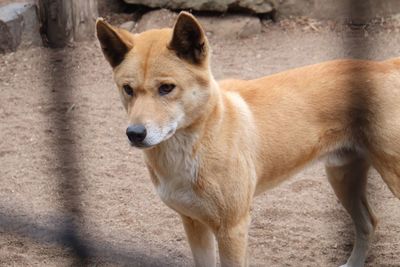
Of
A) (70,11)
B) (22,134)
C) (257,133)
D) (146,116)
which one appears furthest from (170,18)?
(146,116)

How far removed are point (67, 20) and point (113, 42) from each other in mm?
4405

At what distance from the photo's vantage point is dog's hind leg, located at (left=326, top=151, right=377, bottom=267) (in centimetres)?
452

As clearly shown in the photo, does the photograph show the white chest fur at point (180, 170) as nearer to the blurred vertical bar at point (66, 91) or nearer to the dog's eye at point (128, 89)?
the dog's eye at point (128, 89)

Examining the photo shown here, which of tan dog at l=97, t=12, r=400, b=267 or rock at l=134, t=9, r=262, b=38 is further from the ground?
tan dog at l=97, t=12, r=400, b=267

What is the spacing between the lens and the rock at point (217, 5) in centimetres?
821

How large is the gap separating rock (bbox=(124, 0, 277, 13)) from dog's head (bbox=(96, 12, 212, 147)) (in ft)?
14.9

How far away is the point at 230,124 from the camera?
3.89 meters

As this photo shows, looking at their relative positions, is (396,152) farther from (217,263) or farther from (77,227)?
(77,227)

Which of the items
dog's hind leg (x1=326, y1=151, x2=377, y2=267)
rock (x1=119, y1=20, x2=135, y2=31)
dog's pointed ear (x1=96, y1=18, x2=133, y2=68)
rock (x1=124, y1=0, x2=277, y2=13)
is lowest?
rock (x1=119, y1=20, x2=135, y2=31)

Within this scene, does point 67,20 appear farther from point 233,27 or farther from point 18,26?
point 233,27

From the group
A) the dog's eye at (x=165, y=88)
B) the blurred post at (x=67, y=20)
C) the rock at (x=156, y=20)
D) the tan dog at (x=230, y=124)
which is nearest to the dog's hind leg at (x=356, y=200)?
the tan dog at (x=230, y=124)

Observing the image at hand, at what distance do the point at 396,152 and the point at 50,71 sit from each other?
4.26 meters

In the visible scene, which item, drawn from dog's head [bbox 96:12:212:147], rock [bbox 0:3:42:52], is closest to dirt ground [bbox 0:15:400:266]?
rock [bbox 0:3:42:52]

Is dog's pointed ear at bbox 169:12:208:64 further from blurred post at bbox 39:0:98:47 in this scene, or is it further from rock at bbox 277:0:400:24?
rock at bbox 277:0:400:24
